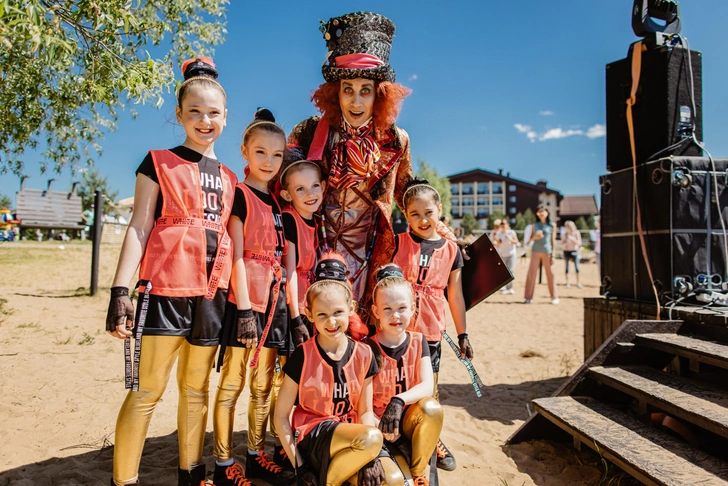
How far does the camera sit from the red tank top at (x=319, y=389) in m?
2.30

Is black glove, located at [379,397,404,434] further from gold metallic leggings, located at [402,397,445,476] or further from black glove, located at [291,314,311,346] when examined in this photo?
black glove, located at [291,314,311,346]

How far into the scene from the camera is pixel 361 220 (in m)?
3.05

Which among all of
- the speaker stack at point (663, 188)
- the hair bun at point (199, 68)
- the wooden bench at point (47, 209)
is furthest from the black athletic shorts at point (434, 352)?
the wooden bench at point (47, 209)

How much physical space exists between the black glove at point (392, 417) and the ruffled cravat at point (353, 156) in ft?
4.40

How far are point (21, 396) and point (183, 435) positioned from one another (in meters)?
3.03

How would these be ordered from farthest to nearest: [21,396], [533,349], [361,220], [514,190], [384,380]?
1. [514,190]
2. [533,349]
3. [21,396]
4. [361,220]
5. [384,380]

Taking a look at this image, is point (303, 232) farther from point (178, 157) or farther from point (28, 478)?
point (28, 478)

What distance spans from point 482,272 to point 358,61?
60.7 inches

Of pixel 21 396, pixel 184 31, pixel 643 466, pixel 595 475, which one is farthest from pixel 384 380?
pixel 184 31

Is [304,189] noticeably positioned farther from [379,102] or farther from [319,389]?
[319,389]

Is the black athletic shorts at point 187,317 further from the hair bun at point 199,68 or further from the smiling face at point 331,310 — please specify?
the hair bun at point 199,68

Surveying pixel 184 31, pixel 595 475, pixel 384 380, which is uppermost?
pixel 184 31

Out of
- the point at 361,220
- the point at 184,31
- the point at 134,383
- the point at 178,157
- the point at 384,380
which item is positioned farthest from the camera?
the point at 184,31

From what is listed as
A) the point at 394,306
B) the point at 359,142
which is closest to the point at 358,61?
the point at 359,142
